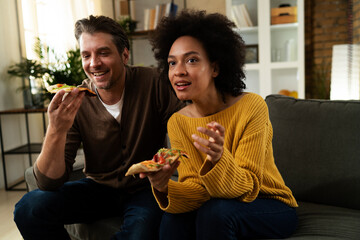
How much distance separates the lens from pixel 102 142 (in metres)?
1.64

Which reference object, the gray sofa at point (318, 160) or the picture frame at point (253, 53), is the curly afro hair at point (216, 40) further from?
the picture frame at point (253, 53)

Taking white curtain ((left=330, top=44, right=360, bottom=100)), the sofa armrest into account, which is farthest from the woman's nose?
white curtain ((left=330, top=44, right=360, bottom=100))

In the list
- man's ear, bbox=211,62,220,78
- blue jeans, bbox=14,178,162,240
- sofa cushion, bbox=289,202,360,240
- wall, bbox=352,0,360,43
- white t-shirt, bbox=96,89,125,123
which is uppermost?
wall, bbox=352,0,360,43

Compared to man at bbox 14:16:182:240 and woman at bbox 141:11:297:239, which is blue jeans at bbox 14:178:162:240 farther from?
woman at bbox 141:11:297:239

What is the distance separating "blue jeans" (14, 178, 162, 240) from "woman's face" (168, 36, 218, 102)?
0.53 meters

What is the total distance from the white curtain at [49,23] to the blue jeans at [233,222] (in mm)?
2935

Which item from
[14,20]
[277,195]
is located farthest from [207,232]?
[14,20]

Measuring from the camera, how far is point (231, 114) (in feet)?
4.36

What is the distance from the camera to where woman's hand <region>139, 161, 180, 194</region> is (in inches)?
45.0

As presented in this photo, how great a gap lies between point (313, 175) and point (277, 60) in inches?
105

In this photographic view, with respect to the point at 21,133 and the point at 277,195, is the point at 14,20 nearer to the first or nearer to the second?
the point at 21,133

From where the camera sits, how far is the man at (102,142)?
144 centimetres

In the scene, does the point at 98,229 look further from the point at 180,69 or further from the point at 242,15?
the point at 242,15

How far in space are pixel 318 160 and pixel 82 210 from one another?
1108 millimetres
